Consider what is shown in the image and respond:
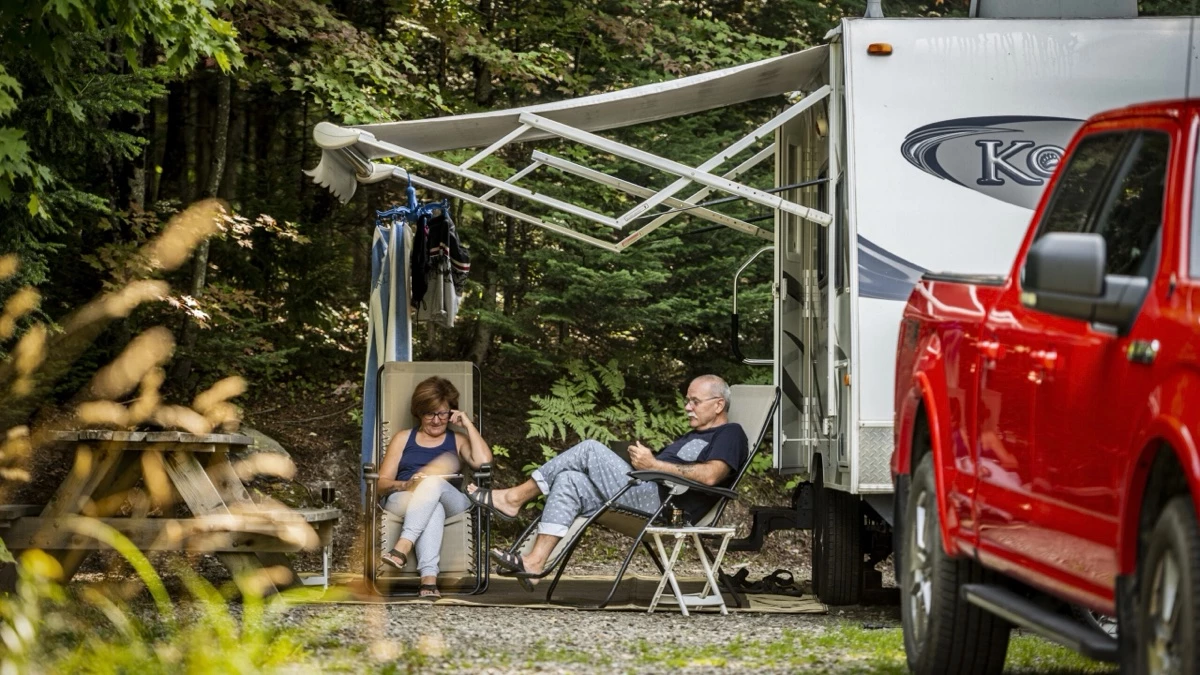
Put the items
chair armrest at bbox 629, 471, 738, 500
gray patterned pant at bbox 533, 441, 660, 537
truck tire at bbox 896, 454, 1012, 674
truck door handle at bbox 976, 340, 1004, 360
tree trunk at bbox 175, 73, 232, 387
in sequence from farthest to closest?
tree trunk at bbox 175, 73, 232, 387, gray patterned pant at bbox 533, 441, 660, 537, chair armrest at bbox 629, 471, 738, 500, truck tire at bbox 896, 454, 1012, 674, truck door handle at bbox 976, 340, 1004, 360

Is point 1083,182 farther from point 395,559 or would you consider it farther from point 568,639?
point 395,559

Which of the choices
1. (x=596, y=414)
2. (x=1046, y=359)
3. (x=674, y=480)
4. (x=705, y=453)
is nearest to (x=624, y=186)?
(x=705, y=453)

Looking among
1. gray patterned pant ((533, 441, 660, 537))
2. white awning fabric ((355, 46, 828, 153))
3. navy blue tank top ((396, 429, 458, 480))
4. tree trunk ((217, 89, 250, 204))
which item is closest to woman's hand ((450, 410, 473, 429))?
navy blue tank top ((396, 429, 458, 480))

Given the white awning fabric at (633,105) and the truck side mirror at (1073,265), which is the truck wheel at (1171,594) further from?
the white awning fabric at (633,105)

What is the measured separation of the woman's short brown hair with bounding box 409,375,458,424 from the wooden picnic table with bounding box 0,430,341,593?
1.23 m

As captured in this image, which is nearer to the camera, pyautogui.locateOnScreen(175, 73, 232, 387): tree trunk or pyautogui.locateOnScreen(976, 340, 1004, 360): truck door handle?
pyautogui.locateOnScreen(976, 340, 1004, 360): truck door handle

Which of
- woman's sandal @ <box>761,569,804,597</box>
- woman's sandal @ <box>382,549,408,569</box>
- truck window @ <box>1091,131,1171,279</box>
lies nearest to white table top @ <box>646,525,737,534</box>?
woman's sandal @ <box>761,569,804,597</box>

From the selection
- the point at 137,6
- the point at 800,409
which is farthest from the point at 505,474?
the point at 137,6

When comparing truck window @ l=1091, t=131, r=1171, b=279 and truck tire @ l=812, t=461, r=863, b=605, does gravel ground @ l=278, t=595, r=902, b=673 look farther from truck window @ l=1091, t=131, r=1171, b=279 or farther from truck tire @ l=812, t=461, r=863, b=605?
truck window @ l=1091, t=131, r=1171, b=279

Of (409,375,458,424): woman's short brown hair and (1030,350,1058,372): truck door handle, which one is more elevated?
(1030,350,1058,372): truck door handle

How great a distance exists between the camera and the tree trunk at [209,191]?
1160 centimetres

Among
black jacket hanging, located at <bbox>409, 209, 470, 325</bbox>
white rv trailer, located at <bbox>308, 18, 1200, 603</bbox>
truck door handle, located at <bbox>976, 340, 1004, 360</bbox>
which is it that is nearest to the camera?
truck door handle, located at <bbox>976, 340, 1004, 360</bbox>

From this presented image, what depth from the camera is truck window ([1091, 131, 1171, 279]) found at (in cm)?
354

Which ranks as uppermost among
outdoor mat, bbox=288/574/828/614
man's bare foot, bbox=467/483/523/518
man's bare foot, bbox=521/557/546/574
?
man's bare foot, bbox=467/483/523/518
